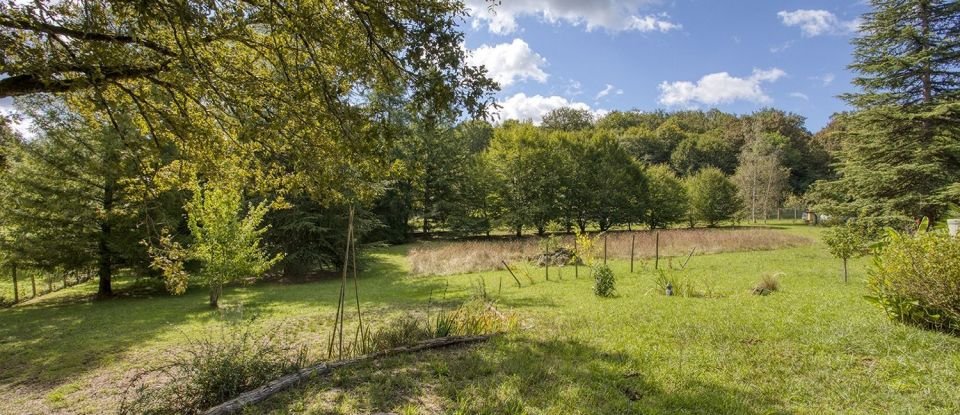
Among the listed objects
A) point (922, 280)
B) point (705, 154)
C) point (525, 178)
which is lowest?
point (922, 280)

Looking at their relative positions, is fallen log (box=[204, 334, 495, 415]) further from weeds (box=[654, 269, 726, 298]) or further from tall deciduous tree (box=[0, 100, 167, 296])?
tall deciduous tree (box=[0, 100, 167, 296])

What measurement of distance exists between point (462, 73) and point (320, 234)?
14517mm

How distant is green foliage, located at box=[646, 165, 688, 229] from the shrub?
31607 millimetres

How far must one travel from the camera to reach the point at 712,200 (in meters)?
38.0

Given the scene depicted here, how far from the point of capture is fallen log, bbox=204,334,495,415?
3.55 metres

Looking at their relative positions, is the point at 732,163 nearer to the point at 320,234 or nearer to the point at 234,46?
the point at 320,234

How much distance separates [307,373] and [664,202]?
3691cm

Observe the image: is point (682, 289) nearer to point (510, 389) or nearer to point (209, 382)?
point (510, 389)

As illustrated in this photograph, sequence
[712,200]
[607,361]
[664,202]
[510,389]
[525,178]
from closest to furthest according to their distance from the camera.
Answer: [510,389]
[607,361]
[525,178]
[664,202]
[712,200]

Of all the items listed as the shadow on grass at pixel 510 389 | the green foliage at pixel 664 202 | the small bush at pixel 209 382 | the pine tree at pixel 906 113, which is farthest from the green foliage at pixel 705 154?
the small bush at pixel 209 382

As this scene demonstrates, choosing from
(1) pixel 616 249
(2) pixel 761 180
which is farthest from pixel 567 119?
(1) pixel 616 249

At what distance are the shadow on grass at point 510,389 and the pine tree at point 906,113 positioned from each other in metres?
16.6

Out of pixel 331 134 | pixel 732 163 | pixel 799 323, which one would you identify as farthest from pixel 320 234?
pixel 732 163

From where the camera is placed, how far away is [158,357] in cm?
627
